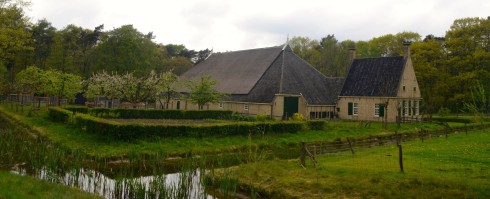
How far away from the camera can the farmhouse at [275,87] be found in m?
40.2

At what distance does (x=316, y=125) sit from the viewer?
100 ft

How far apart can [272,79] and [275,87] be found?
6.51ft

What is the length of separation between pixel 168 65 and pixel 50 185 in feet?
230

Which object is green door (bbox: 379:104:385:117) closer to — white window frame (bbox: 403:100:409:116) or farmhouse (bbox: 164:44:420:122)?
farmhouse (bbox: 164:44:420:122)

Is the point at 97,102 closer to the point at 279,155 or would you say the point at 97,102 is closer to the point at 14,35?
the point at 14,35

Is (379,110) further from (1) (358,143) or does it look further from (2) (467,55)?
(2) (467,55)

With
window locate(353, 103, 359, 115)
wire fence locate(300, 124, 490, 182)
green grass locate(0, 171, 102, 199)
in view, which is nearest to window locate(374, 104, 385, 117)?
window locate(353, 103, 359, 115)

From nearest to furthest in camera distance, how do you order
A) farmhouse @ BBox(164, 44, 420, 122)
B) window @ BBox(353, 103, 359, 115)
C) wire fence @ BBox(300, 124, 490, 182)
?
1. wire fence @ BBox(300, 124, 490, 182)
2. farmhouse @ BBox(164, 44, 420, 122)
3. window @ BBox(353, 103, 359, 115)

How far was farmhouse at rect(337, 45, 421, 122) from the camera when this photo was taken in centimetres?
4053

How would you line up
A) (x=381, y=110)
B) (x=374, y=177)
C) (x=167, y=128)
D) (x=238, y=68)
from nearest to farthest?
(x=374, y=177) → (x=167, y=128) → (x=381, y=110) → (x=238, y=68)

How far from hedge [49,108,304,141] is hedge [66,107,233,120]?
3.52 meters

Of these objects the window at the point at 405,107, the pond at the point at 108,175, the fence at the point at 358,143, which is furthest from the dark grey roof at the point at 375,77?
the pond at the point at 108,175

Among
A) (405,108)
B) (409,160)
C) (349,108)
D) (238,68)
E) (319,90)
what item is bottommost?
(409,160)

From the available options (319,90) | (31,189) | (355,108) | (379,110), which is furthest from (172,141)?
(355,108)
